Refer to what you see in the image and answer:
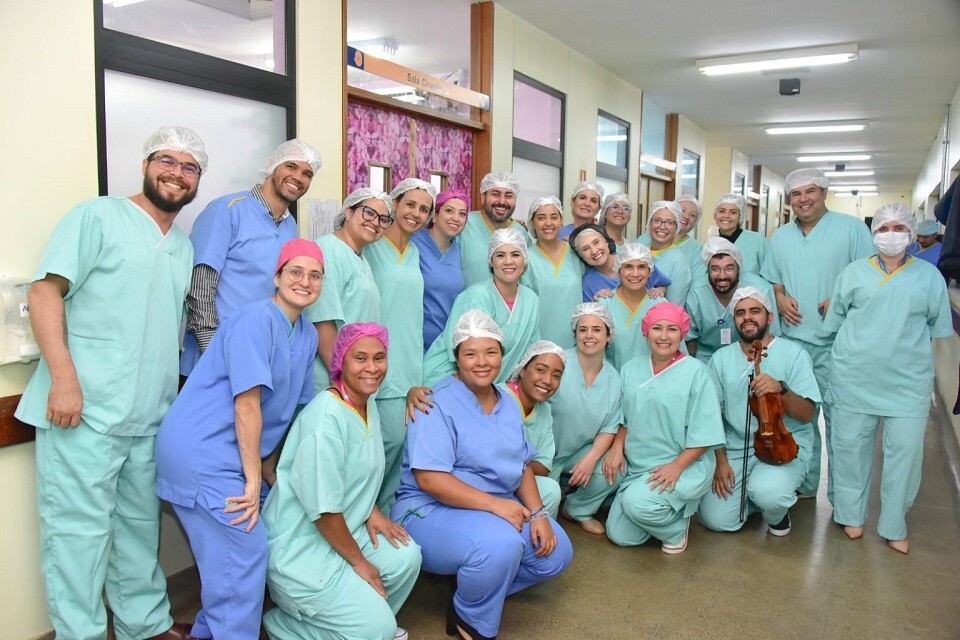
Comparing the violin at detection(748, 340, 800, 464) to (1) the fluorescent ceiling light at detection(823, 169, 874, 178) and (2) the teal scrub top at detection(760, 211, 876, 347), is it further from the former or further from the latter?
(1) the fluorescent ceiling light at detection(823, 169, 874, 178)

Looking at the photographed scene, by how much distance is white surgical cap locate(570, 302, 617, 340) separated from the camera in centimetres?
326

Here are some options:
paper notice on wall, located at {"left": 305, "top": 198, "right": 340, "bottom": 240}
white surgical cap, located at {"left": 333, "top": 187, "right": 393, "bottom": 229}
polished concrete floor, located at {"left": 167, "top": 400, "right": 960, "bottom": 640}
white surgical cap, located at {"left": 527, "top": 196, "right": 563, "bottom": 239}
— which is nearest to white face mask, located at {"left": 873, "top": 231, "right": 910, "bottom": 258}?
polished concrete floor, located at {"left": 167, "top": 400, "right": 960, "bottom": 640}

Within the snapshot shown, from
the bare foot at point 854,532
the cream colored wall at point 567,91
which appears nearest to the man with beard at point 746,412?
the bare foot at point 854,532

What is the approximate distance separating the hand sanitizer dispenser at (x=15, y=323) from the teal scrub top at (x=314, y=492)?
31.5 inches

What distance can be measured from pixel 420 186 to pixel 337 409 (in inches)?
46.1

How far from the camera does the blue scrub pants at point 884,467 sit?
3.26m

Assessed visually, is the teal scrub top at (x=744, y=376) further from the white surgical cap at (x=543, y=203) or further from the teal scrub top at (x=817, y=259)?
the white surgical cap at (x=543, y=203)

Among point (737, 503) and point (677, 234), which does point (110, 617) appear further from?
point (677, 234)

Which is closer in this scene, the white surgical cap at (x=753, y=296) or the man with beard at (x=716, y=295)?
the white surgical cap at (x=753, y=296)

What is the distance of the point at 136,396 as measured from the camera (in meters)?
2.18

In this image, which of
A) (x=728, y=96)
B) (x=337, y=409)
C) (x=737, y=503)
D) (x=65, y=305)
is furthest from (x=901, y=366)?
(x=728, y=96)

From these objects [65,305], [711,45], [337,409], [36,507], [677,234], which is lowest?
[36,507]

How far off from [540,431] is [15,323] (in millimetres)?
1828

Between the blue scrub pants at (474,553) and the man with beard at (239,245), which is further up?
the man with beard at (239,245)
